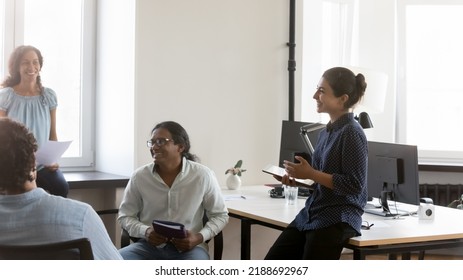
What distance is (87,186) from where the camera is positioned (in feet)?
11.0

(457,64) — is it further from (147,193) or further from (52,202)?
(52,202)

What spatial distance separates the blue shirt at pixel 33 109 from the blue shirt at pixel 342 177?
136 cm

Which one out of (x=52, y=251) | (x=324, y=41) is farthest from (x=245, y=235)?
(x=324, y=41)

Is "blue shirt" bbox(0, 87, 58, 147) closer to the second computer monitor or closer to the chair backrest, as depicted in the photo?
the chair backrest

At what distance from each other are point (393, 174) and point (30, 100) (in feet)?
5.65

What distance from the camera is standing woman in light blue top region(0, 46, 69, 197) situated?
3014 millimetres

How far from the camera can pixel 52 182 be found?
3.03 meters

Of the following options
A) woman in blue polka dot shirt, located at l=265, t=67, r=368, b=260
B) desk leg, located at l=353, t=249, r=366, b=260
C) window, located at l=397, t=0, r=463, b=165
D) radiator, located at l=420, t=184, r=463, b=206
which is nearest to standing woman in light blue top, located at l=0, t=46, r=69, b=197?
woman in blue polka dot shirt, located at l=265, t=67, r=368, b=260

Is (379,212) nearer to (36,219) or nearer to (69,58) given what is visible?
(36,219)

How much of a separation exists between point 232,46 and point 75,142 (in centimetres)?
107

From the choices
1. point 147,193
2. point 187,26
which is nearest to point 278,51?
point 187,26

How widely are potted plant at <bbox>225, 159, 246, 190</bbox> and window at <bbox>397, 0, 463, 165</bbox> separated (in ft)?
5.17

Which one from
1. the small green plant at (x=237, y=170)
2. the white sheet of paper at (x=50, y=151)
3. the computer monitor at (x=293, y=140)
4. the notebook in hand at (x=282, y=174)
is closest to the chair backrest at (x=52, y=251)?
the notebook in hand at (x=282, y=174)

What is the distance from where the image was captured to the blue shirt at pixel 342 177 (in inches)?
89.4
